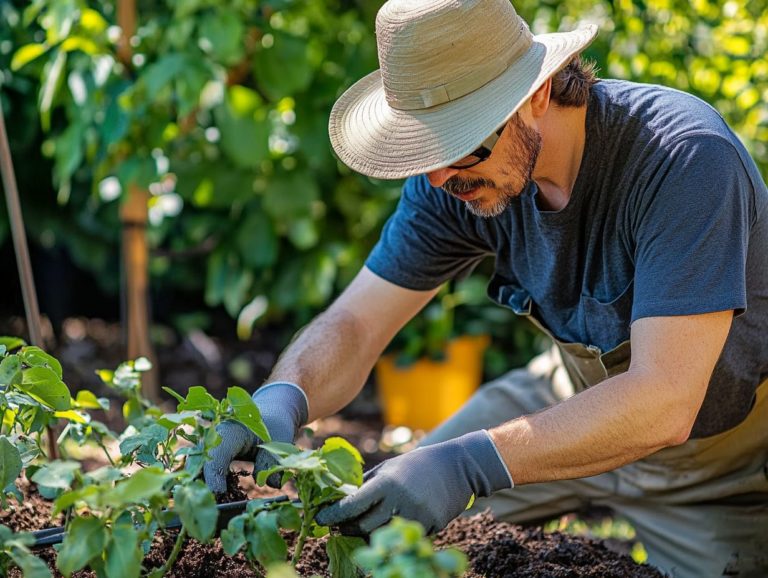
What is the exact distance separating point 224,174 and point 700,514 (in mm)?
1758

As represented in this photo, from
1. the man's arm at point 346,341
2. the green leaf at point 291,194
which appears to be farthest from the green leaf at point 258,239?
the man's arm at point 346,341

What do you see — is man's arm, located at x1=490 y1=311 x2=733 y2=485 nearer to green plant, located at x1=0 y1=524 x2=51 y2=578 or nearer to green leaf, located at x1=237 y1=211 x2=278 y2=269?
green plant, located at x1=0 y1=524 x2=51 y2=578

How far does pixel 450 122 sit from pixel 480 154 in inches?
2.9

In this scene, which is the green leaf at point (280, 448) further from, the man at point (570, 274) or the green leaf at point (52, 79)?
the green leaf at point (52, 79)

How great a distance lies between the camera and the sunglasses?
5.00 feet

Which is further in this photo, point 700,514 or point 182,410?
point 700,514

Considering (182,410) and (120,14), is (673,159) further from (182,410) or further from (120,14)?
(120,14)

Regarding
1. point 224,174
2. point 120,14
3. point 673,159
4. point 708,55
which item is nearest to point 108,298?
point 224,174

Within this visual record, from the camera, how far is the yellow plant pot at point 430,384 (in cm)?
345

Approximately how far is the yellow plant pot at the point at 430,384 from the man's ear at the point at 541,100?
1.86m

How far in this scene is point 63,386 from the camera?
4.94 ft

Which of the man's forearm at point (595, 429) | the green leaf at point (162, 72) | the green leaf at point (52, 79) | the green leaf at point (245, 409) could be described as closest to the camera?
the green leaf at point (245, 409)

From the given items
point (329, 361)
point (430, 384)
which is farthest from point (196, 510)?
point (430, 384)

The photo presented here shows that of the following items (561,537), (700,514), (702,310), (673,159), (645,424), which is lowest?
(700,514)
